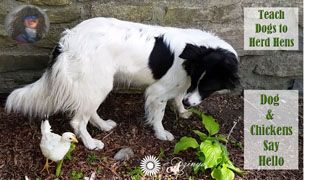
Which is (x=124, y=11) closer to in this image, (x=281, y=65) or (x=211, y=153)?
(x=211, y=153)

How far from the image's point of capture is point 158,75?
10.7ft

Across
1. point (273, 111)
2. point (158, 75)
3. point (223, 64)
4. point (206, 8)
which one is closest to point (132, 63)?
point (158, 75)

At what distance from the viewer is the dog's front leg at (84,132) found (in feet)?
10.8

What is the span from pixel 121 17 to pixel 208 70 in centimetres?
115

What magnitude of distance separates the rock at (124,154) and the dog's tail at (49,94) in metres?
0.57

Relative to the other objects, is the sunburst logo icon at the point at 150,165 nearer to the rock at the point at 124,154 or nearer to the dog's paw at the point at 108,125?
the rock at the point at 124,154

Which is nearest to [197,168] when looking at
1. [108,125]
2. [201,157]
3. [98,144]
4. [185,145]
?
[201,157]

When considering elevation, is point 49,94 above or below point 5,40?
below

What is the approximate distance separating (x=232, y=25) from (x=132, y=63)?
51.1 inches

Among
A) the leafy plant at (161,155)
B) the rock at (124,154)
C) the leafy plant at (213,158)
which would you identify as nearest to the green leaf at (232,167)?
the leafy plant at (213,158)

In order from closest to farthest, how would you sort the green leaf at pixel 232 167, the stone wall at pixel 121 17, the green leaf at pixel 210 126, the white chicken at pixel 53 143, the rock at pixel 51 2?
the white chicken at pixel 53 143, the green leaf at pixel 232 167, the green leaf at pixel 210 126, the rock at pixel 51 2, the stone wall at pixel 121 17

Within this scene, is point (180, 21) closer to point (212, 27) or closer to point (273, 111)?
point (212, 27)

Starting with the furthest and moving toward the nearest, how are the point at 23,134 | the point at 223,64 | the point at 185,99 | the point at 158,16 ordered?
the point at 158,16 → the point at 23,134 → the point at 185,99 → the point at 223,64

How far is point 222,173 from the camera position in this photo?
2922 millimetres
